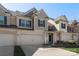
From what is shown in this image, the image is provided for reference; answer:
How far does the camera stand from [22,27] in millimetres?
10742

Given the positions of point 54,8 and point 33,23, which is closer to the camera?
point 54,8

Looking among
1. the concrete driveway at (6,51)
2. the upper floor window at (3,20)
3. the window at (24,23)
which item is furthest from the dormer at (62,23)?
the concrete driveway at (6,51)

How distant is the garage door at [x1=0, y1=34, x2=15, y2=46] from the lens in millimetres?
9312

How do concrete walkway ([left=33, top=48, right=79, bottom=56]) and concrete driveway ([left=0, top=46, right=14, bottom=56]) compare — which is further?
concrete driveway ([left=0, top=46, right=14, bottom=56])

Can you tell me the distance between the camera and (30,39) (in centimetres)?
970

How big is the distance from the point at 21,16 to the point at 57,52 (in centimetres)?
326

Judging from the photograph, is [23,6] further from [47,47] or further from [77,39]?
[77,39]

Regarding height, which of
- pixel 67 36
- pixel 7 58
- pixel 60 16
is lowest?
pixel 7 58

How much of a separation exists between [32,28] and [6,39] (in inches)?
73.6

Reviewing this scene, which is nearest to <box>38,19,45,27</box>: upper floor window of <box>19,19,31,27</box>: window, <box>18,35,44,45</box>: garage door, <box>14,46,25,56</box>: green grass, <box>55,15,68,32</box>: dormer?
<box>19,19,31,27</box>: window

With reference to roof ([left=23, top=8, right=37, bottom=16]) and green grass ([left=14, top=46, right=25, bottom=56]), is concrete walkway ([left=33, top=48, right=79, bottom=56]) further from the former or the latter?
roof ([left=23, top=8, right=37, bottom=16])

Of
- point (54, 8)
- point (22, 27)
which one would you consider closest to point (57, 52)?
point (54, 8)

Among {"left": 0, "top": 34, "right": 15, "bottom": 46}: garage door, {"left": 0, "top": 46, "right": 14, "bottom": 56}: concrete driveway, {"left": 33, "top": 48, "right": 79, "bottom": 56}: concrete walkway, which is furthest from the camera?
{"left": 0, "top": 34, "right": 15, "bottom": 46}: garage door

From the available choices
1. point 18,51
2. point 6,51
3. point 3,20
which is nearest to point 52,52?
point 18,51
